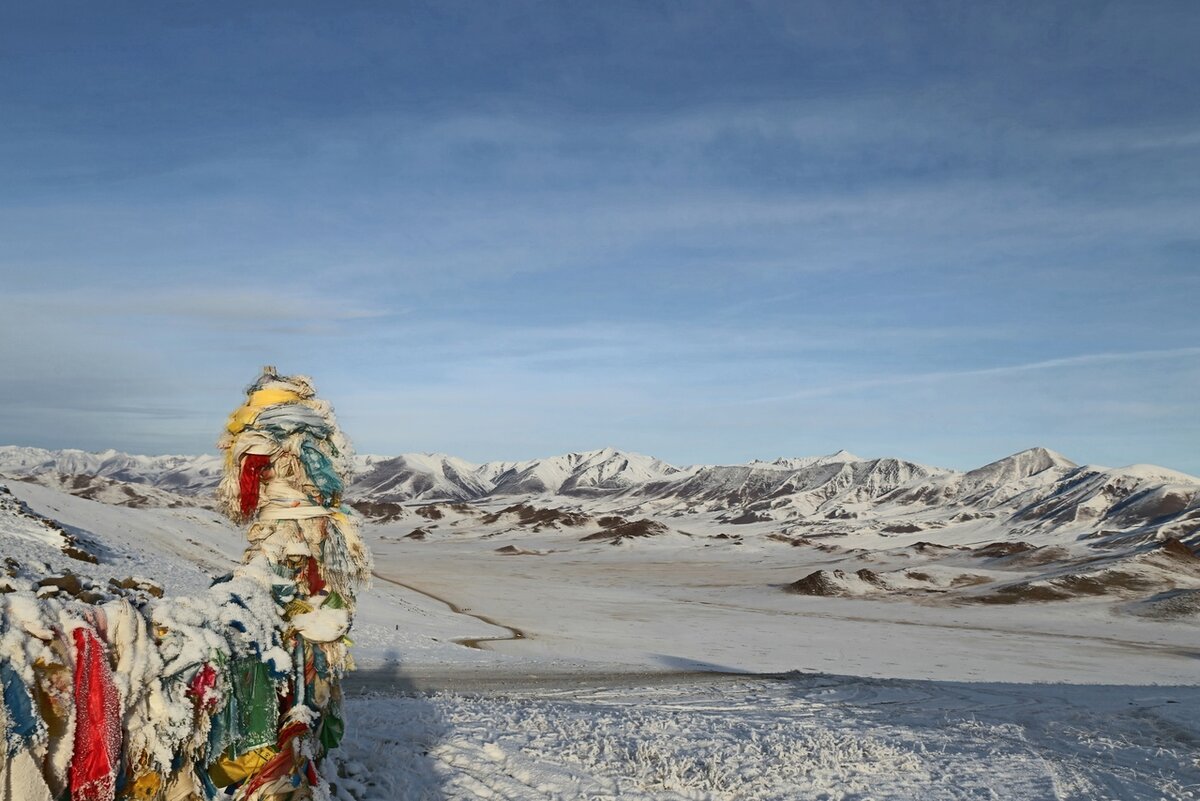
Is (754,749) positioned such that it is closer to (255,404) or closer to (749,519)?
(255,404)

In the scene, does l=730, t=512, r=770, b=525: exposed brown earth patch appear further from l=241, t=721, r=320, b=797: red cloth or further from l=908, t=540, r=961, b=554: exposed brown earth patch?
l=241, t=721, r=320, b=797: red cloth

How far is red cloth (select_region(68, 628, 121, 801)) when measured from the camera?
2.77 meters

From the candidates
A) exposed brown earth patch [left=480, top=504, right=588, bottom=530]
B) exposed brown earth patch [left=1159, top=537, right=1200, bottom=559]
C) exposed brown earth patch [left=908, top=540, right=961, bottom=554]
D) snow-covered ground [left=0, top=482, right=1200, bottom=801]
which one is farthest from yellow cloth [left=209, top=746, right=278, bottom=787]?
exposed brown earth patch [left=480, top=504, right=588, bottom=530]

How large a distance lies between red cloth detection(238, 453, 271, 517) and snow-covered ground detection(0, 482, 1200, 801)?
8.68 feet

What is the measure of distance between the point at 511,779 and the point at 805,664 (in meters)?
15.3

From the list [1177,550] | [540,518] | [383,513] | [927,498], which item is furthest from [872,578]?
[927,498]

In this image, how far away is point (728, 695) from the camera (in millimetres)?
13203

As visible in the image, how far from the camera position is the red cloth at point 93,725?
2.77 metres

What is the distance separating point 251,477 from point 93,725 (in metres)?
1.78

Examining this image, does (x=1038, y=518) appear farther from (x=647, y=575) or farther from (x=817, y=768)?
(x=817, y=768)

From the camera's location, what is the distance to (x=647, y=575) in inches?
2388

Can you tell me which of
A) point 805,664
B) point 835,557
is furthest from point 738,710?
point 835,557

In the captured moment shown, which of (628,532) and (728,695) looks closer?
(728,695)

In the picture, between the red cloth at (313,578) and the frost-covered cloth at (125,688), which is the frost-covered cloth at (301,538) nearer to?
the red cloth at (313,578)
